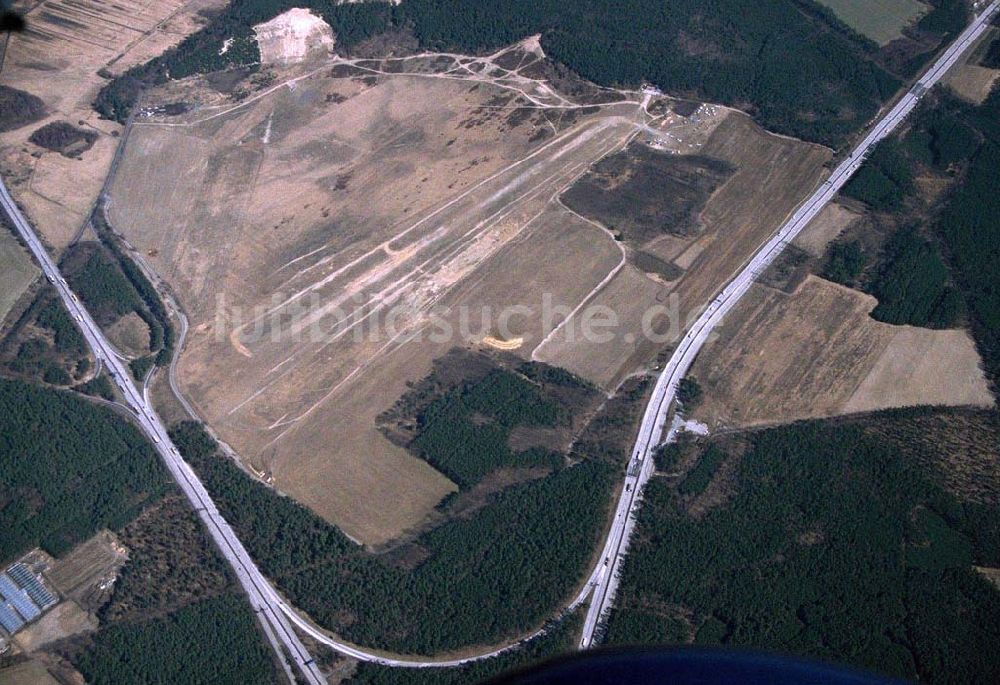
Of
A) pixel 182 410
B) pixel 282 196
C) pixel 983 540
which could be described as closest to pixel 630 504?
pixel 983 540

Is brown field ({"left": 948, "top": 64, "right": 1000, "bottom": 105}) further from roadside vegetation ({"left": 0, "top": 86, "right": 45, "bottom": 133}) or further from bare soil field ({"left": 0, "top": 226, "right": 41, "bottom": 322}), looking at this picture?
roadside vegetation ({"left": 0, "top": 86, "right": 45, "bottom": 133})

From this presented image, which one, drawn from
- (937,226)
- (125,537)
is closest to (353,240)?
(125,537)

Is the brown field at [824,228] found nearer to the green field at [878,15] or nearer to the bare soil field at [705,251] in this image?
the bare soil field at [705,251]

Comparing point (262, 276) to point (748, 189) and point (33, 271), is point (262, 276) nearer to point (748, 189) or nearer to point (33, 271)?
point (33, 271)

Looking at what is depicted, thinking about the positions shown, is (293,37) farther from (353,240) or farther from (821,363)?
(821,363)

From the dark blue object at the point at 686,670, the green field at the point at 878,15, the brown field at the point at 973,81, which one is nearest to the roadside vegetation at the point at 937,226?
the brown field at the point at 973,81
